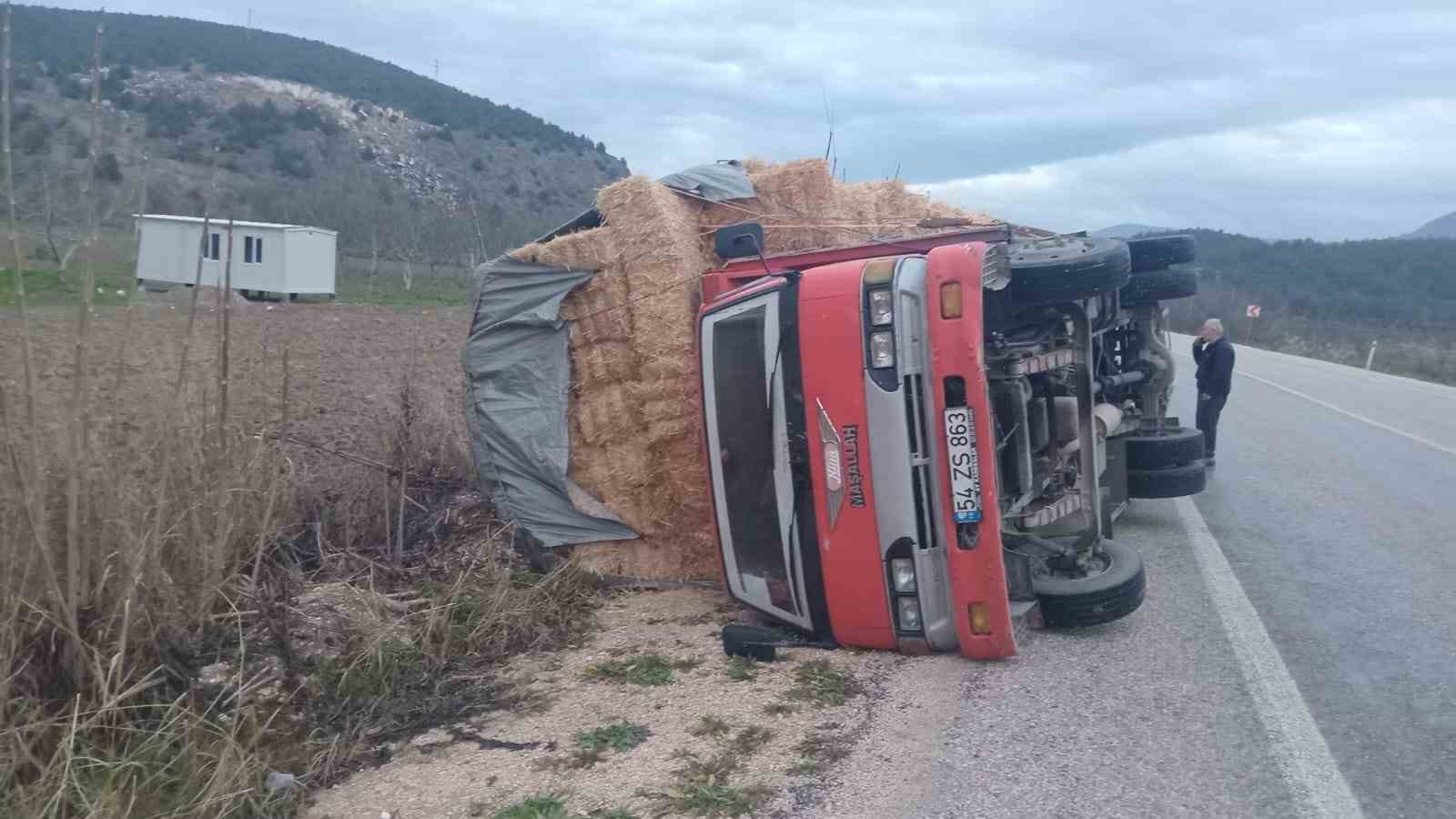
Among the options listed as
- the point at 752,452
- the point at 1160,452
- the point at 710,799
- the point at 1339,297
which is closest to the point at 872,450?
the point at 752,452

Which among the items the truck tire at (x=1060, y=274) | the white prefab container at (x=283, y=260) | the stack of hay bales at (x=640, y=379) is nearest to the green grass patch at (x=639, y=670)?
the stack of hay bales at (x=640, y=379)

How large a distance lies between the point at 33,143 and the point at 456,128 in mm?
79842

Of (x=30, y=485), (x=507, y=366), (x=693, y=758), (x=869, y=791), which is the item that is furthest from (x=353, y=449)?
(x=869, y=791)

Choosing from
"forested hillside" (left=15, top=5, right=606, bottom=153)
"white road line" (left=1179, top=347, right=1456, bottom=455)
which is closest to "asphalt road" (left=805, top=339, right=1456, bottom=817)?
"white road line" (left=1179, top=347, right=1456, bottom=455)

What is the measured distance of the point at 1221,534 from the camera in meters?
8.48

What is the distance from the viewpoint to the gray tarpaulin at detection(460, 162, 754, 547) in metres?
7.25

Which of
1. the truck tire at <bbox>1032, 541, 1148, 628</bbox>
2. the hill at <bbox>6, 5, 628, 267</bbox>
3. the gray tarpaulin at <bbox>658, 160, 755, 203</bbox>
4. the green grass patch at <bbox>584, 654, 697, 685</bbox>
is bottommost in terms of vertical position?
the green grass patch at <bbox>584, 654, 697, 685</bbox>

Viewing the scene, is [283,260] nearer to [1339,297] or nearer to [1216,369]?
[1216,369]

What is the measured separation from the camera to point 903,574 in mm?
5293

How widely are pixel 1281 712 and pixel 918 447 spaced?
1.93m

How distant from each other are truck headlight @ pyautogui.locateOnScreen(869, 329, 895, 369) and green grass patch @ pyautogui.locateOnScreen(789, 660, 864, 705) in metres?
1.47

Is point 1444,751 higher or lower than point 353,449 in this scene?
lower

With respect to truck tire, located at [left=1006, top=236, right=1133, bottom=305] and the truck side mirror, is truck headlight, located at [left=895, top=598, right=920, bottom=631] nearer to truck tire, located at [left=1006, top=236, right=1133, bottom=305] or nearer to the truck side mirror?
truck tire, located at [left=1006, top=236, right=1133, bottom=305]

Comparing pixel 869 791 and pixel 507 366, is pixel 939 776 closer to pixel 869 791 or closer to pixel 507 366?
pixel 869 791
